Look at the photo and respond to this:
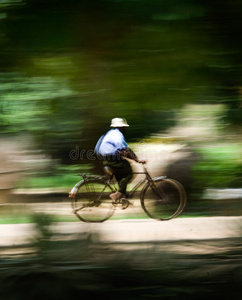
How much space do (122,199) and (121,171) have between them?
6.9 inches

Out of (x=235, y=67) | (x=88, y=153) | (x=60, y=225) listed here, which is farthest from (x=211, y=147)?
(x=60, y=225)

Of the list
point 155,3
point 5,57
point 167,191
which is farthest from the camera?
point 167,191

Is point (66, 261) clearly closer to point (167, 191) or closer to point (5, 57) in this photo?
point (167, 191)

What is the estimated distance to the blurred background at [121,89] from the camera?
2035mm

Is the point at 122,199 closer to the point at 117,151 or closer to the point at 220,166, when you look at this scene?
the point at 117,151

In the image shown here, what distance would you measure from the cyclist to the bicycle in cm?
5

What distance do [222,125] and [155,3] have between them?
2.22ft

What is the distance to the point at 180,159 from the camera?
2.39 meters

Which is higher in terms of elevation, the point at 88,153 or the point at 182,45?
the point at 182,45

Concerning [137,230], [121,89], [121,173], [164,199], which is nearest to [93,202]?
[121,173]

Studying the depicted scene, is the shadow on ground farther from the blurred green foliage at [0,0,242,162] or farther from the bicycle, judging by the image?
the blurred green foliage at [0,0,242,162]

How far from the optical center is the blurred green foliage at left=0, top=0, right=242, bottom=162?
202cm

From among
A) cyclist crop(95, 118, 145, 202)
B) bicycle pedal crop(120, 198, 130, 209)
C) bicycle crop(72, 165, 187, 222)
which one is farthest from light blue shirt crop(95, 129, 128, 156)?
bicycle pedal crop(120, 198, 130, 209)

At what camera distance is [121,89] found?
2199 mm
